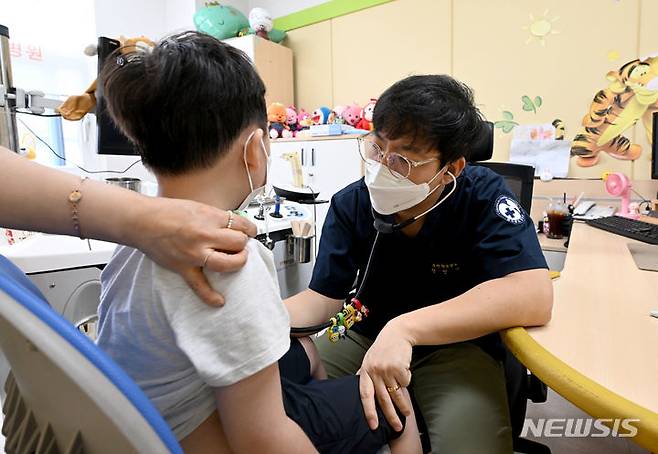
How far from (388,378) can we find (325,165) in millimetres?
2643

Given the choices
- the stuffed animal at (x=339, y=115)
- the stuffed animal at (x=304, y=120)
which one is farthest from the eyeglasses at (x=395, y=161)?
the stuffed animal at (x=304, y=120)

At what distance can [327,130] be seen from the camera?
3.33 metres

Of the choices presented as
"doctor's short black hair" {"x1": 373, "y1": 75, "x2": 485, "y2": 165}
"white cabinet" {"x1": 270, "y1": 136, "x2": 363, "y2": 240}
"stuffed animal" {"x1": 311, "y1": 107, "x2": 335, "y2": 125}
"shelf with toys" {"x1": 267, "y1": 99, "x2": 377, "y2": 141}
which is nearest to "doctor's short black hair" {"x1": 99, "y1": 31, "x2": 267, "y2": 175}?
"doctor's short black hair" {"x1": 373, "y1": 75, "x2": 485, "y2": 165}

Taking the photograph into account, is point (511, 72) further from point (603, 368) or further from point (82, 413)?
point (82, 413)

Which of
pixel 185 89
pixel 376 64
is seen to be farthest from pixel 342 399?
pixel 376 64

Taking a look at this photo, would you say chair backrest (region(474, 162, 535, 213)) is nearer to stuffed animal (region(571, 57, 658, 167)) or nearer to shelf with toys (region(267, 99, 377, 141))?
stuffed animal (region(571, 57, 658, 167))

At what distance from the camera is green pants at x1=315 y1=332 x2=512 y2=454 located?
2.69 ft

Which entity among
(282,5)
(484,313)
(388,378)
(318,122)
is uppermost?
(282,5)

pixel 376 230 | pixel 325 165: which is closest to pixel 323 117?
pixel 325 165

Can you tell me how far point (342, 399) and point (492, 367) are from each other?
1.30ft

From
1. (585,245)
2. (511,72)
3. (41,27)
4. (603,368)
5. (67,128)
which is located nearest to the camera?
(603,368)

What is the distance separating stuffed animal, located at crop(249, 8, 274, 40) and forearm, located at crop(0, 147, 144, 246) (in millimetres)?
3690

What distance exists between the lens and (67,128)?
3.75 metres

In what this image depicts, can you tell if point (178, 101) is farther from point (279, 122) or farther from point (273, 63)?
point (273, 63)
